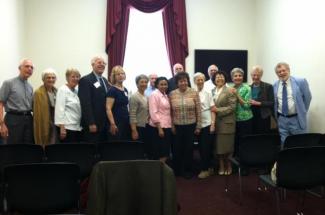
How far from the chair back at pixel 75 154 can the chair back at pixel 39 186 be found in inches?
30.6

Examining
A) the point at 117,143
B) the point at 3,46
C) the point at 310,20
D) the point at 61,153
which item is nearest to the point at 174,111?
the point at 117,143

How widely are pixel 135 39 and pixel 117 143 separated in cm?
404

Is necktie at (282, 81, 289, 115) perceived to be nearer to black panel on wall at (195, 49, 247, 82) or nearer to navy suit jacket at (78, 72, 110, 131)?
navy suit jacket at (78, 72, 110, 131)

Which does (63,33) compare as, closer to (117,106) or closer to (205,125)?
(117,106)

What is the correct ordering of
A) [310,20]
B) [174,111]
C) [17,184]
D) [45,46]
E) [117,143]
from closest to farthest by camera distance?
[17,184], [117,143], [174,111], [310,20], [45,46]

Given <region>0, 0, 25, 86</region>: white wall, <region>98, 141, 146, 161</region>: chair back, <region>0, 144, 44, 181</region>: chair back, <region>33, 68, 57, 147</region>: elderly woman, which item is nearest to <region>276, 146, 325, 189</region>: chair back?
<region>98, 141, 146, 161</region>: chair back

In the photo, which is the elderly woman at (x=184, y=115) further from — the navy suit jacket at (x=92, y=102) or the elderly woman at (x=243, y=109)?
the navy suit jacket at (x=92, y=102)

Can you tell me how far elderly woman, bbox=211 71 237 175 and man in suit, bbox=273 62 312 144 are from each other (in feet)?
2.18

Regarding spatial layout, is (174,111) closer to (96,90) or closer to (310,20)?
(96,90)

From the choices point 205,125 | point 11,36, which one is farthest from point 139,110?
point 11,36

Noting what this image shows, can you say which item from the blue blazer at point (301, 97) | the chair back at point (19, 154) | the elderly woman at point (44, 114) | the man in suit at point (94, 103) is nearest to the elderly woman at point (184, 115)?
the man in suit at point (94, 103)

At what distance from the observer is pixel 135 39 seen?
6.93 m

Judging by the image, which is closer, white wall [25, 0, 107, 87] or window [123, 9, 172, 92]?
white wall [25, 0, 107, 87]

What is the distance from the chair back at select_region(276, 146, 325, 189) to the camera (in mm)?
2807
